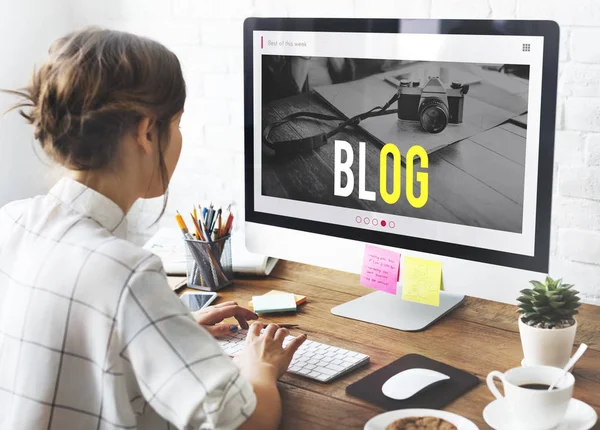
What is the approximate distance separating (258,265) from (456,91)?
0.61m

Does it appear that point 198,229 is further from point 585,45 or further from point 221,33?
point 585,45

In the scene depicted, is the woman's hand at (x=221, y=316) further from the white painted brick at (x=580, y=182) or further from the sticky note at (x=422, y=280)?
the white painted brick at (x=580, y=182)

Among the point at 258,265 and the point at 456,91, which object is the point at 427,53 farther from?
the point at 258,265

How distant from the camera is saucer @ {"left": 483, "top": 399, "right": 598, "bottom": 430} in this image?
1069 mm

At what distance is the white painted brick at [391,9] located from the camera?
5.78ft

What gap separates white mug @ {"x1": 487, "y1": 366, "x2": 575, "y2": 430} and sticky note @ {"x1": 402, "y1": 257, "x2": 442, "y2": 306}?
1.15ft

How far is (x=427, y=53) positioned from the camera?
52.9 inches

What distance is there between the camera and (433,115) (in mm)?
1344

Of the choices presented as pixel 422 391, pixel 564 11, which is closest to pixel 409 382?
pixel 422 391

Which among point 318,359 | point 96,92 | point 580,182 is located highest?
point 96,92

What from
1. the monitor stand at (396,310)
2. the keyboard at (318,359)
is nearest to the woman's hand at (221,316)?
the keyboard at (318,359)

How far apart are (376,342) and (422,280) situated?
146 millimetres

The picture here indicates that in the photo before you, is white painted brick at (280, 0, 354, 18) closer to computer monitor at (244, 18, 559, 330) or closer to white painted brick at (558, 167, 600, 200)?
computer monitor at (244, 18, 559, 330)

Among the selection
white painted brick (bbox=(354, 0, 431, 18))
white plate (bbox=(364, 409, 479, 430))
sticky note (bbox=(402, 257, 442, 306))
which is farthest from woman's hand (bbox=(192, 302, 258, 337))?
white painted brick (bbox=(354, 0, 431, 18))
